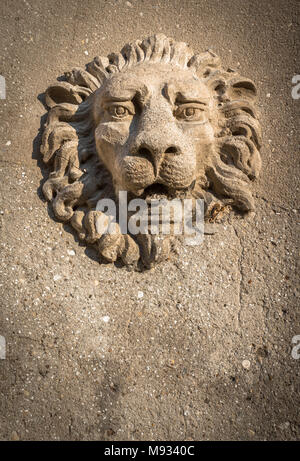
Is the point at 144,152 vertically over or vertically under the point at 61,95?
under

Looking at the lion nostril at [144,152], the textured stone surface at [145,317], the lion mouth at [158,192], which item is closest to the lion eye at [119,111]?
the lion nostril at [144,152]

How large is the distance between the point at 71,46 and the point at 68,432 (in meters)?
1.59

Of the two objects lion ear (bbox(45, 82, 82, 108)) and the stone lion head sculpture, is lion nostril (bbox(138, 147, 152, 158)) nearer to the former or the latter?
the stone lion head sculpture

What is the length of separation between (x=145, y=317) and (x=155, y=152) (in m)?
0.61

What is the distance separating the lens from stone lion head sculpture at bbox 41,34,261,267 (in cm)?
172

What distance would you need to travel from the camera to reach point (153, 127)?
170 cm

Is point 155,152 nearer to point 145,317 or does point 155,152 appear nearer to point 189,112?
point 189,112

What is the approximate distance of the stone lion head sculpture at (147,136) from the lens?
172cm

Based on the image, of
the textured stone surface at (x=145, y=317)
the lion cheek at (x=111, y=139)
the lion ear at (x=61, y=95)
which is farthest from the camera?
the lion ear at (x=61, y=95)

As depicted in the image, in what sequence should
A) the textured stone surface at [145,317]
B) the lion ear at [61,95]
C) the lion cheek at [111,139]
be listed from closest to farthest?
the textured stone surface at [145,317], the lion cheek at [111,139], the lion ear at [61,95]

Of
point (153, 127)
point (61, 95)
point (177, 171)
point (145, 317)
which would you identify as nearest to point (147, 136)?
point (153, 127)

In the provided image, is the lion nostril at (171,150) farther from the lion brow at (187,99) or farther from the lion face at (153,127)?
the lion brow at (187,99)

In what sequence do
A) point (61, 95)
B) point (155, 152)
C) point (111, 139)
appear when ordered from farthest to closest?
point (61, 95), point (111, 139), point (155, 152)

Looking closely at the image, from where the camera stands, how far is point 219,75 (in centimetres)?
192
